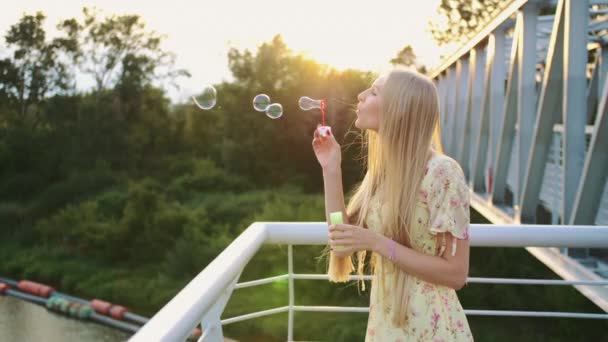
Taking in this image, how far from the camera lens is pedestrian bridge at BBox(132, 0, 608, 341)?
1778mm

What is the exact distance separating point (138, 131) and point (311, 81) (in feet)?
53.6

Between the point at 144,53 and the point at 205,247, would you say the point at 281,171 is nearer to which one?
the point at 205,247

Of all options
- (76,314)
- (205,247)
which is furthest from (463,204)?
(76,314)

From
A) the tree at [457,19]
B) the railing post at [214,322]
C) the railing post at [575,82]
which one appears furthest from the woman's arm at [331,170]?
the tree at [457,19]

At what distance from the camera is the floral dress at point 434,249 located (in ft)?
5.20

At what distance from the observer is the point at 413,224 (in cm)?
166

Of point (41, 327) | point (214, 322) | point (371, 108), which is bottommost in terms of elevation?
point (41, 327)

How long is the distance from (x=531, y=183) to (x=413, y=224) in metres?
3.79

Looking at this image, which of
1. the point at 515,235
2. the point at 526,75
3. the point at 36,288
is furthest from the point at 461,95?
the point at 36,288

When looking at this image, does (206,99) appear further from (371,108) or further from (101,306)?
(101,306)

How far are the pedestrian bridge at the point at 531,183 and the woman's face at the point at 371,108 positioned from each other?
50 centimetres

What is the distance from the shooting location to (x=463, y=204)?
159 cm

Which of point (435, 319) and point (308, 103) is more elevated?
point (308, 103)

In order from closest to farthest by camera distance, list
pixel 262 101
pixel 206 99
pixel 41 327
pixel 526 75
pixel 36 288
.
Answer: pixel 262 101 → pixel 206 99 → pixel 526 75 → pixel 36 288 → pixel 41 327
